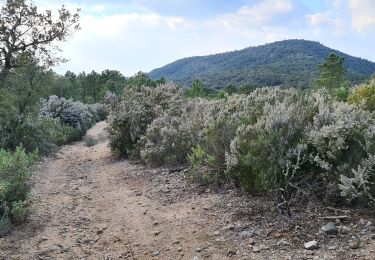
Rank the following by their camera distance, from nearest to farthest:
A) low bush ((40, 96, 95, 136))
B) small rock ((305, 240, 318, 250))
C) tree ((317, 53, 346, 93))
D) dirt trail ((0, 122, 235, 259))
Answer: small rock ((305, 240, 318, 250)) < dirt trail ((0, 122, 235, 259)) < low bush ((40, 96, 95, 136)) < tree ((317, 53, 346, 93))

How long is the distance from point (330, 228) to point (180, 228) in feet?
7.09

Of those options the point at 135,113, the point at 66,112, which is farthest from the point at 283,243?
the point at 66,112

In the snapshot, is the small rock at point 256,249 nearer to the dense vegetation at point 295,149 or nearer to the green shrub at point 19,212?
the dense vegetation at point 295,149

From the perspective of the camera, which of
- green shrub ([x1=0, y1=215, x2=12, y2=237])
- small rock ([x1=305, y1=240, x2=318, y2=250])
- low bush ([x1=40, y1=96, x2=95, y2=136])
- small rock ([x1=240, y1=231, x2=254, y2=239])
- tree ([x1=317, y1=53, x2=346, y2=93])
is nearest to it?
small rock ([x1=305, y1=240, x2=318, y2=250])

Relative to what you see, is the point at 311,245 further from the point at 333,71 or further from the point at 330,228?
the point at 333,71

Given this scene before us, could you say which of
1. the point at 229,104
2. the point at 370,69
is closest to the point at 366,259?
the point at 229,104

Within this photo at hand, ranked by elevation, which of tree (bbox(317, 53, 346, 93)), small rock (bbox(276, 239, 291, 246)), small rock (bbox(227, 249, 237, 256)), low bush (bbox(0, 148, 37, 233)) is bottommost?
small rock (bbox(227, 249, 237, 256))

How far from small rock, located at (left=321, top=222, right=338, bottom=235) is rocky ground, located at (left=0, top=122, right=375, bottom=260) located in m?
0.01

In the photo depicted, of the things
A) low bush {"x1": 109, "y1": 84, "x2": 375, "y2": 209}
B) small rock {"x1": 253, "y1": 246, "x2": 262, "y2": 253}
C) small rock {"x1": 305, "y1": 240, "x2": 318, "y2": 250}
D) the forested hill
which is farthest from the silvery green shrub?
the forested hill

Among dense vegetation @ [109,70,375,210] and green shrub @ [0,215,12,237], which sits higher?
dense vegetation @ [109,70,375,210]

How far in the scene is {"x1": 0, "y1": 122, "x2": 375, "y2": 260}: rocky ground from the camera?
5.13 meters

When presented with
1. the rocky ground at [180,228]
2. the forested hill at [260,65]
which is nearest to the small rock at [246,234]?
the rocky ground at [180,228]

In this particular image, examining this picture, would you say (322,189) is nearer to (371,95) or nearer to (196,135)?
(371,95)

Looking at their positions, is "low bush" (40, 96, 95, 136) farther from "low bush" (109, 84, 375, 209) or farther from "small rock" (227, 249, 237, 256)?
"small rock" (227, 249, 237, 256)
